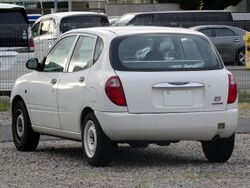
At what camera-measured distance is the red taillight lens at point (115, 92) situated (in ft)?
27.8

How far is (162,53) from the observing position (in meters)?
8.98

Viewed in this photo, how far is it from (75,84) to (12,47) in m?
7.17

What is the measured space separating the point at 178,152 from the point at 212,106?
5.61 feet

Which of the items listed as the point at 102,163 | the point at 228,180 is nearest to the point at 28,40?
the point at 102,163

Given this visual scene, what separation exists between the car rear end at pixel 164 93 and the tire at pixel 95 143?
0.40 ft

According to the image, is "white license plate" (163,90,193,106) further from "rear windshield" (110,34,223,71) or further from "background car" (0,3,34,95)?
"background car" (0,3,34,95)

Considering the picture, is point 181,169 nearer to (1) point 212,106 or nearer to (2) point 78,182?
(1) point 212,106

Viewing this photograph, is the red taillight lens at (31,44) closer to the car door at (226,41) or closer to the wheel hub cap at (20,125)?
the wheel hub cap at (20,125)

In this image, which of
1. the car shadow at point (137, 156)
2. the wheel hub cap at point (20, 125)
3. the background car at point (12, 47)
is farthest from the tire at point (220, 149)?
the background car at point (12, 47)

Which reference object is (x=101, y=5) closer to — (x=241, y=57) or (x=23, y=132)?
(x=241, y=57)

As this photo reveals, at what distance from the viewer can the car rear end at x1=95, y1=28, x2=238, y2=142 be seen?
27.9 ft

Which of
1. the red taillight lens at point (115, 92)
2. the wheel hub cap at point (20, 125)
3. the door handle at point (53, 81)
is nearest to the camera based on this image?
the red taillight lens at point (115, 92)

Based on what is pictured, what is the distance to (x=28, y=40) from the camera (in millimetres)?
16312

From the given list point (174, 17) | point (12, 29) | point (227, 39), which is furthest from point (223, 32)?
point (12, 29)
